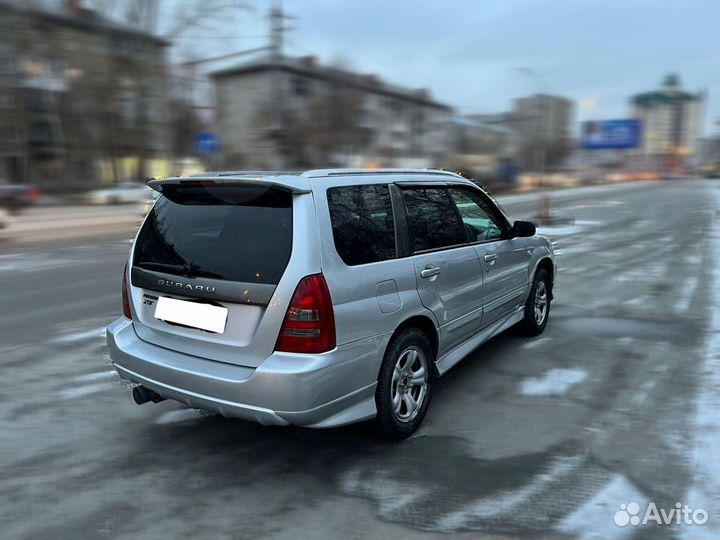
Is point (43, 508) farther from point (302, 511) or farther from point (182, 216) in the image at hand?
point (182, 216)

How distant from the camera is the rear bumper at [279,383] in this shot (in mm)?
2959

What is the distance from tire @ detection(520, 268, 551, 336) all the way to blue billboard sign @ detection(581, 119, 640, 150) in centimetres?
6901

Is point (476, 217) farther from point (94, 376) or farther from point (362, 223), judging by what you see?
point (94, 376)

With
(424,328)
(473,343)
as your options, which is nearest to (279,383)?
(424,328)

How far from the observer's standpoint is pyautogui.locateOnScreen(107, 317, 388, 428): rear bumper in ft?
9.71

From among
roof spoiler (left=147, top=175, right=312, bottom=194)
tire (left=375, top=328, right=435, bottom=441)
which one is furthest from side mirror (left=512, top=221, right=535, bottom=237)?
roof spoiler (left=147, top=175, right=312, bottom=194)

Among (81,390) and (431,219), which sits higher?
(431,219)

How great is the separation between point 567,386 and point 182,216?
3.17 m

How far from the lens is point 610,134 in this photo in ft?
226

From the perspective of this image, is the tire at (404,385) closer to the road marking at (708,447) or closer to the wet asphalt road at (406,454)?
the wet asphalt road at (406,454)

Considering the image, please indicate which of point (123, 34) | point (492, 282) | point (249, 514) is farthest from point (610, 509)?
point (123, 34)

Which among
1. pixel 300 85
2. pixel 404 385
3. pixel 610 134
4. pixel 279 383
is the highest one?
pixel 300 85

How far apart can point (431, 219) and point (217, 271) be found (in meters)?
1.60

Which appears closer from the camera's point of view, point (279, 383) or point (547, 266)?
point (279, 383)
